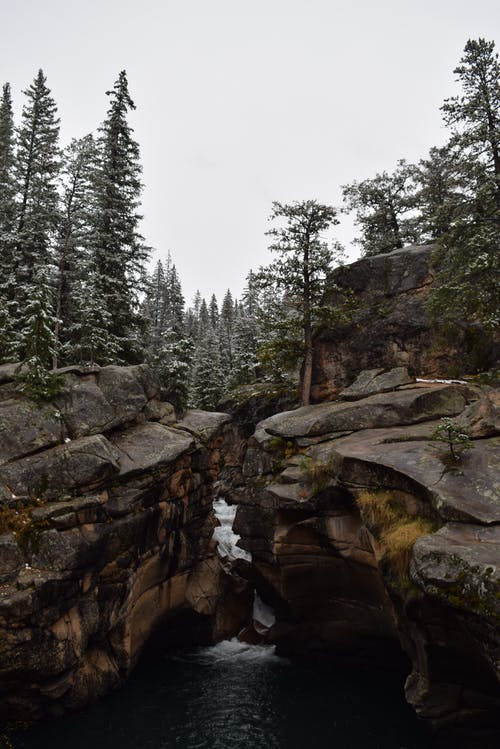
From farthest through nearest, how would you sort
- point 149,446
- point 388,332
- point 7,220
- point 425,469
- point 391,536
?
point 7,220, point 388,332, point 149,446, point 425,469, point 391,536

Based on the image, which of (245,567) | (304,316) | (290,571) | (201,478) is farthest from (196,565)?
(304,316)

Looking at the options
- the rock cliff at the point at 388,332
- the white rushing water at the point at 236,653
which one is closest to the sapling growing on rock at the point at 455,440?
the rock cliff at the point at 388,332

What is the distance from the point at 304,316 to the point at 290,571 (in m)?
14.0

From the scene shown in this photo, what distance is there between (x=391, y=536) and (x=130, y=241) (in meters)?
24.5

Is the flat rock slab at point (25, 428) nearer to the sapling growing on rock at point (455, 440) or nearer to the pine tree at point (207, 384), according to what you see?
the sapling growing on rock at point (455, 440)

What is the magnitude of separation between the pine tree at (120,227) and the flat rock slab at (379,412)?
41.0 feet

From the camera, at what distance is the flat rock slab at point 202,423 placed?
73.9 feet

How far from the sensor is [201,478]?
22.3m

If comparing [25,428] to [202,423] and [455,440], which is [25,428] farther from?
[455,440]

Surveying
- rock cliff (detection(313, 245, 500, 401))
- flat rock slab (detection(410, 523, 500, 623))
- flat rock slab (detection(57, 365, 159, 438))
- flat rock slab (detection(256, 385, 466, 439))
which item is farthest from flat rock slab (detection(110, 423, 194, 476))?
flat rock slab (detection(410, 523, 500, 623))

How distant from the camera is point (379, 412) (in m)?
18.6

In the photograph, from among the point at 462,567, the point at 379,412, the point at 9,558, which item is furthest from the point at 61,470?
the point at 462,567

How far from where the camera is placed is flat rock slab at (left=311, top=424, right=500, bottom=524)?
1154 centimetres

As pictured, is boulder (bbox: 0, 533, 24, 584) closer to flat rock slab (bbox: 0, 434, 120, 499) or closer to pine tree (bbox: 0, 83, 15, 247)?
flat rock slab (bbox: 0, 434, 120, 499)
